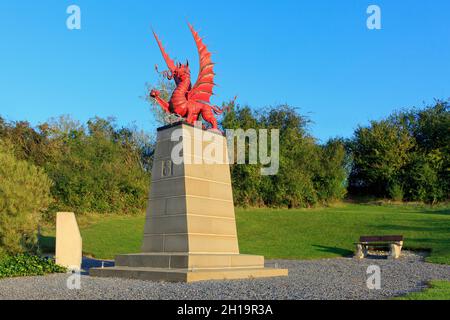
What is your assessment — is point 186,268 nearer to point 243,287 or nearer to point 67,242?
point 243,287

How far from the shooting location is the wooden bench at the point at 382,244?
53.4 ft

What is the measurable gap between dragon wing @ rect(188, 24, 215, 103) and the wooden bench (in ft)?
27.0

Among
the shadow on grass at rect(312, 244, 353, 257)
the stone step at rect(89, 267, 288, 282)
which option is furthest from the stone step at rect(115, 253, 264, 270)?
the shadow on grass at rect(312, 244, 353, 257)

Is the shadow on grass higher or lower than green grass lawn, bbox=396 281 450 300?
lower

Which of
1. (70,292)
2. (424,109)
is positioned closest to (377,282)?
(70,292)

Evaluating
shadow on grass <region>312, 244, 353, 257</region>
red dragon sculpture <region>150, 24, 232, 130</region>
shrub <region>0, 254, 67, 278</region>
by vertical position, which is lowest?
shadow on grass <region>312, 244, 353, 257</region>

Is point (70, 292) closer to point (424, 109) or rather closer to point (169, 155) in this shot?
point (169, 155)

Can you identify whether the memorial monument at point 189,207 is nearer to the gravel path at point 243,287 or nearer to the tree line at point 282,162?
the gravel path at point 243,287

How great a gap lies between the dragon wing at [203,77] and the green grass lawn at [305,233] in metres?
7.43

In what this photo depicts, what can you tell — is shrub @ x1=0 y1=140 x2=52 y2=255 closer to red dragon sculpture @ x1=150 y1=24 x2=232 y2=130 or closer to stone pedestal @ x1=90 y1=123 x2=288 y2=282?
stone pedestal @ x1=90 y1=123 x2=288 y2=282

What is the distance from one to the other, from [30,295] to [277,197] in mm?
23217

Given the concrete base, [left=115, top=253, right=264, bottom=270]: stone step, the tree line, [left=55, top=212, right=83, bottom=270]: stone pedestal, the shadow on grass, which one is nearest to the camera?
the concrete base

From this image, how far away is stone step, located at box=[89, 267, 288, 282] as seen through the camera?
9484mm

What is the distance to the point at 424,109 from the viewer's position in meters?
40.9
